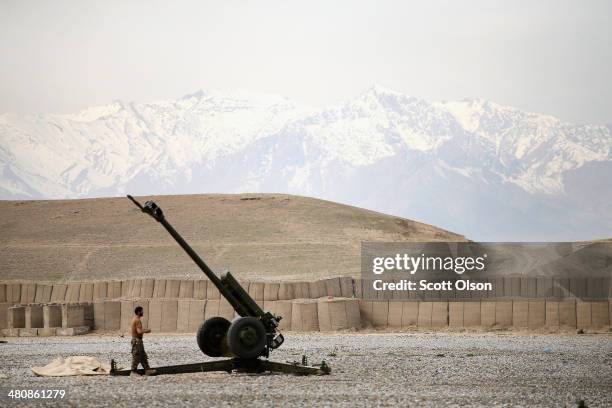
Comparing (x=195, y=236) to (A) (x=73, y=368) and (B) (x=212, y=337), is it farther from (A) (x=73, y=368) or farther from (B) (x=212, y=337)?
(B) (x=212, y=337)

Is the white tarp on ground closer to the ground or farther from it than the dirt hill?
closer to the ground

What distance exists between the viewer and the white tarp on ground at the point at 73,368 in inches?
816

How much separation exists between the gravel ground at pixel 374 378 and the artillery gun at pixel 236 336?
250 mm

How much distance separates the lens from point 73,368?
21.1 metres

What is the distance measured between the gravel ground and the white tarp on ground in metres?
0.35

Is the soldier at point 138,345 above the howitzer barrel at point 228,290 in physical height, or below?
below

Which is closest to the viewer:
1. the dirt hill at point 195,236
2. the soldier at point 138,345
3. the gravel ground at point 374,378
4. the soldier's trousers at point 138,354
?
the gravel ground at point 374,378

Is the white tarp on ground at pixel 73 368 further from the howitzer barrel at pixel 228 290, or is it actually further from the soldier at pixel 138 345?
the howitzer barrel at pixel 228 290

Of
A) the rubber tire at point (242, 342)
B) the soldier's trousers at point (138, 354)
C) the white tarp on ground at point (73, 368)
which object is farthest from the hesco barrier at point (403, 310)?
the rubber tire at point (242, 342)

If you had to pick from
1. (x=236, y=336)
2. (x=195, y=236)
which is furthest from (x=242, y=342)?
(x=195, y=236)

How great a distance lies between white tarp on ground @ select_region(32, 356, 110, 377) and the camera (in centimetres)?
2072

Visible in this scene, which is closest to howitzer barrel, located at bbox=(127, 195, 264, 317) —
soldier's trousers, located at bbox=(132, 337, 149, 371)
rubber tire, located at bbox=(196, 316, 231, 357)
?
rubber tire, located at bbox=(196, 316, 231, 357)

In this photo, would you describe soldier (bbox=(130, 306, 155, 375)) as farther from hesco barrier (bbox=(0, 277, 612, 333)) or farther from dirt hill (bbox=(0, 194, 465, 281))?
dirt hill (bbox=(0, 194, 465, 281))

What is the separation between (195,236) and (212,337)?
169 feet
